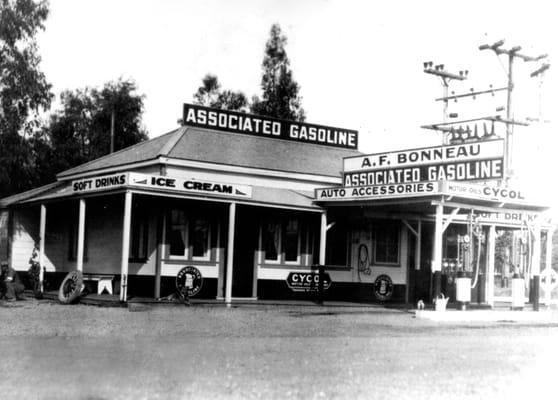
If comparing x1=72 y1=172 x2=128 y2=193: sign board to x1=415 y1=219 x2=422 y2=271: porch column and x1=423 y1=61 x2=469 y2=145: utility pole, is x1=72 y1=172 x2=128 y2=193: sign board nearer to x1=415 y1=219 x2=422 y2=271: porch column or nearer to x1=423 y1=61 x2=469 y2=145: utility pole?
x1=415 y1=219 x2=422 y2=271: porch column

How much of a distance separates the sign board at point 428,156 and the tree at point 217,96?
2691cm

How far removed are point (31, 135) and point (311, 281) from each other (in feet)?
41.5

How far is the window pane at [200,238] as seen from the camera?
2127cm

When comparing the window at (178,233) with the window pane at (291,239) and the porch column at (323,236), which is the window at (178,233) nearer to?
the window pane at (291,239)

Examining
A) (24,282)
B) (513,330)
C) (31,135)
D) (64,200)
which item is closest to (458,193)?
(513,330)

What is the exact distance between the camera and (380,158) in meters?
22.5

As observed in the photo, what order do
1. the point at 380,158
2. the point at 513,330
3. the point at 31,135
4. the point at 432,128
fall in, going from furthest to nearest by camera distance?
the point at 432,128, the point at 31,135, the point at 380,158, the point at 513,330

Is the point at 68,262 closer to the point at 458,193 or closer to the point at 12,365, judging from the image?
the point at 458,193

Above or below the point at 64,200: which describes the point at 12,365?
below

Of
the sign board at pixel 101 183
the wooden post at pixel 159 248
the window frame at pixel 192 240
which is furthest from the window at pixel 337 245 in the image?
the sign board at pixel 101 183

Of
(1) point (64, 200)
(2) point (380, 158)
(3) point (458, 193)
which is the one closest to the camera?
(3) point (458, 193)

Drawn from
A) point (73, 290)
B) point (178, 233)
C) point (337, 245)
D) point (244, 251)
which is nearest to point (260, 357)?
point (73, 290)

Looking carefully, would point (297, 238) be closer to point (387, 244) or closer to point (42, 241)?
point (387, 244)

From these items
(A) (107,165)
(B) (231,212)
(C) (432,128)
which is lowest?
(B) (231,212)
